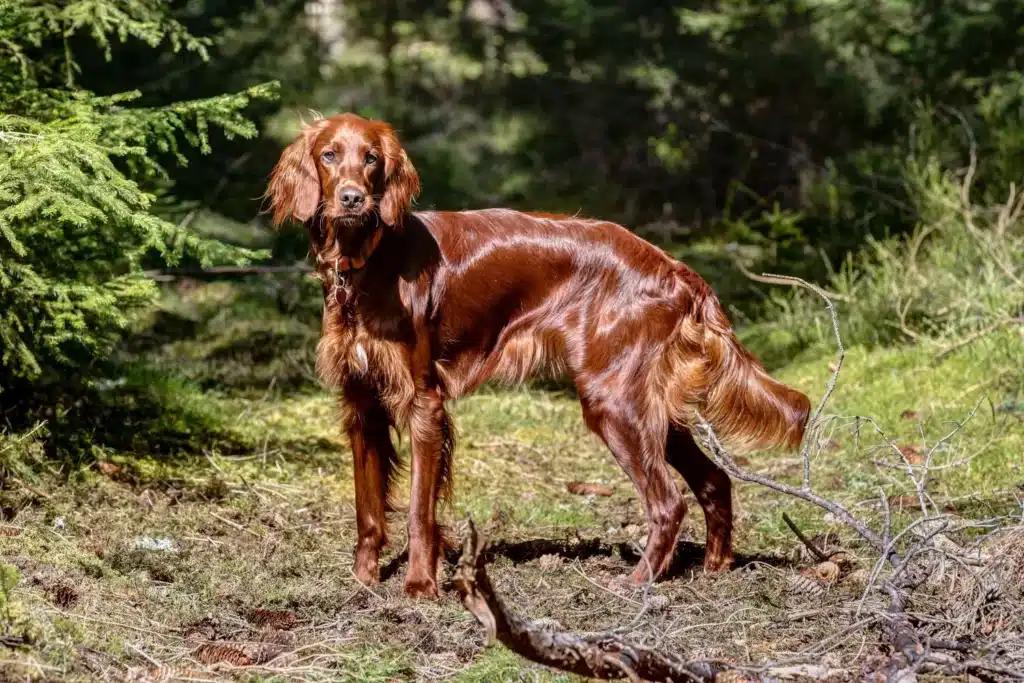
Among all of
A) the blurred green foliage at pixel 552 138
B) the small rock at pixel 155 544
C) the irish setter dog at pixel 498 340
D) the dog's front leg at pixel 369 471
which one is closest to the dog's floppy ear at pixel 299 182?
the irish setter dog at pixel 498 340

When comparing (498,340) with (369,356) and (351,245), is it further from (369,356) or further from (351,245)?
(351,245)

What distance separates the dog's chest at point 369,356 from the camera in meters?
4.05

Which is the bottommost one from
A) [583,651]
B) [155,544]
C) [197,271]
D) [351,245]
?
[155,544]

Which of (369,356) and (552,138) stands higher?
(369,356)

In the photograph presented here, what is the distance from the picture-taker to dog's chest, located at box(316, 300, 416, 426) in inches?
160

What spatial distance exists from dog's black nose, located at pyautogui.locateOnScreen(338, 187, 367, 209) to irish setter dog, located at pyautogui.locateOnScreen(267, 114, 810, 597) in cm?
18

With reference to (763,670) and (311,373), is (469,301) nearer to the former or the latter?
(763,670)

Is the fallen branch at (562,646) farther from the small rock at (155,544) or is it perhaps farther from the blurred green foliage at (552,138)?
the blurred green foliage at (552,138)

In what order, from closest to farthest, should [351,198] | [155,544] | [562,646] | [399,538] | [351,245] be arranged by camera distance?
[562,646] → [351,198] → [351,245] → [155,544] → [399,538]

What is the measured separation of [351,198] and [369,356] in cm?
56

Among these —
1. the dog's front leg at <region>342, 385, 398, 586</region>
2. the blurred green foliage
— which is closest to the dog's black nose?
the dog's front leg at <region>342, 385, 398, 586</region>

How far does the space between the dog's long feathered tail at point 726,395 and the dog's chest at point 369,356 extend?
0.91 m

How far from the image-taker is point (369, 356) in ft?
13.4

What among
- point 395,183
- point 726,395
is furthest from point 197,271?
point 726,395
